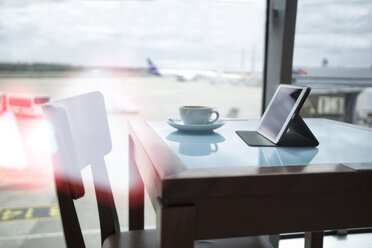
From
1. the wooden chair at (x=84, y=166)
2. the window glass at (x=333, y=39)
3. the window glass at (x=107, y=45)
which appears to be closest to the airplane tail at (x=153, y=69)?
the window glass at (x=107, y=45)

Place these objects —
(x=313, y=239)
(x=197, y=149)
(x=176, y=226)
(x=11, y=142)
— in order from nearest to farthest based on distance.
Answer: (x=176, y=226)
(x=197, y=149)
(x=313, y=239)
(x=11, y=142)

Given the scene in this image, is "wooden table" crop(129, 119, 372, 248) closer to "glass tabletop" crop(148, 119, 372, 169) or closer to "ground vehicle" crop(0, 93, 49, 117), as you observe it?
"glass tabletop" crop(148, 119, 372, 169)

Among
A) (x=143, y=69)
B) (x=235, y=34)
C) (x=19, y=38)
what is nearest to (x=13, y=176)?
(x=19, y=38)

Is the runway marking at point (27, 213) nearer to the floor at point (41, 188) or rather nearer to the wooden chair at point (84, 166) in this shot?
the floor at point (41, 188)

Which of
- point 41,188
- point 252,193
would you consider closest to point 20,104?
point 41,188

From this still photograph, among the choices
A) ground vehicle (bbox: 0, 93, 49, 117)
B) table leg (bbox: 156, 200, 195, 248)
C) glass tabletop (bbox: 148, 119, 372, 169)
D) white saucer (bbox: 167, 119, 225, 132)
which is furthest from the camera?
ground vehicle (bbox: 0, 93, 49, 117)

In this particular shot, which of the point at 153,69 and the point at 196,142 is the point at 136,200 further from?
the point at 153,69

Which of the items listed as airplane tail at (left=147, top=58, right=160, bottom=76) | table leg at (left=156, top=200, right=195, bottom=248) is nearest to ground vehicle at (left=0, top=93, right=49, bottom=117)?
airplane tail at (left=147, top=58, right=160, bottom=76)

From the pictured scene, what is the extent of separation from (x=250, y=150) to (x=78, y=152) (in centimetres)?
38

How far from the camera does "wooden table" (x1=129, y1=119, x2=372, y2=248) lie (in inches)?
19.0

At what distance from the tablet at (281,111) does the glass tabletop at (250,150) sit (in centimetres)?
6

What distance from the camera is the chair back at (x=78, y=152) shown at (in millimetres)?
628

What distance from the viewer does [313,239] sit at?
0.99 meters

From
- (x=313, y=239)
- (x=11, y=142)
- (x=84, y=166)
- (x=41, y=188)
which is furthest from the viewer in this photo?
(x=41, y=188)
